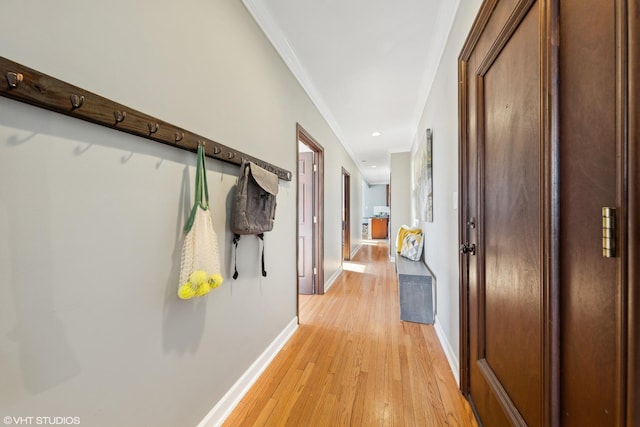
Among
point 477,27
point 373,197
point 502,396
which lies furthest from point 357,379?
point 373,197

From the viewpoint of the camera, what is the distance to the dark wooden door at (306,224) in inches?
124

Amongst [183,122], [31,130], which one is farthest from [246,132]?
[31,130]

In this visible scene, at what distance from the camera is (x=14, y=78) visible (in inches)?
21.9

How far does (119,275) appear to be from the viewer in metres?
0.80

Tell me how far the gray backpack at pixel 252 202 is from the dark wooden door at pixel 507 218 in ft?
3.69

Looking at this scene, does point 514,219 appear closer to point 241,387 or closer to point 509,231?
point 509,231

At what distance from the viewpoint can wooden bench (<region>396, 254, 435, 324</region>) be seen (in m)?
2.31

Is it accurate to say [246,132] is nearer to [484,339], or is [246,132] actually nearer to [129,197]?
[129,197]

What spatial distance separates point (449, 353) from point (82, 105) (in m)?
2.27

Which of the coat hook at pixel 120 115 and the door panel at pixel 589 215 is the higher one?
the coat hook at pixel 120 115

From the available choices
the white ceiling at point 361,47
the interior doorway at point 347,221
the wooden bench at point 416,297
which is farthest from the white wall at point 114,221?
the interior doorway at point 347,221

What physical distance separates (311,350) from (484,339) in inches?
47.4

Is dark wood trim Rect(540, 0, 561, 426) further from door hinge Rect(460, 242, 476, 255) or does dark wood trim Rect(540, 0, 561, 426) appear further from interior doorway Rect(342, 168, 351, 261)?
interior doorway Rect(342, 168, 351, 261)

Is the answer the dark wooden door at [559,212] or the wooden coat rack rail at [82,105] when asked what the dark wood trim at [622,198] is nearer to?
the dark wooden door at [559,212]
